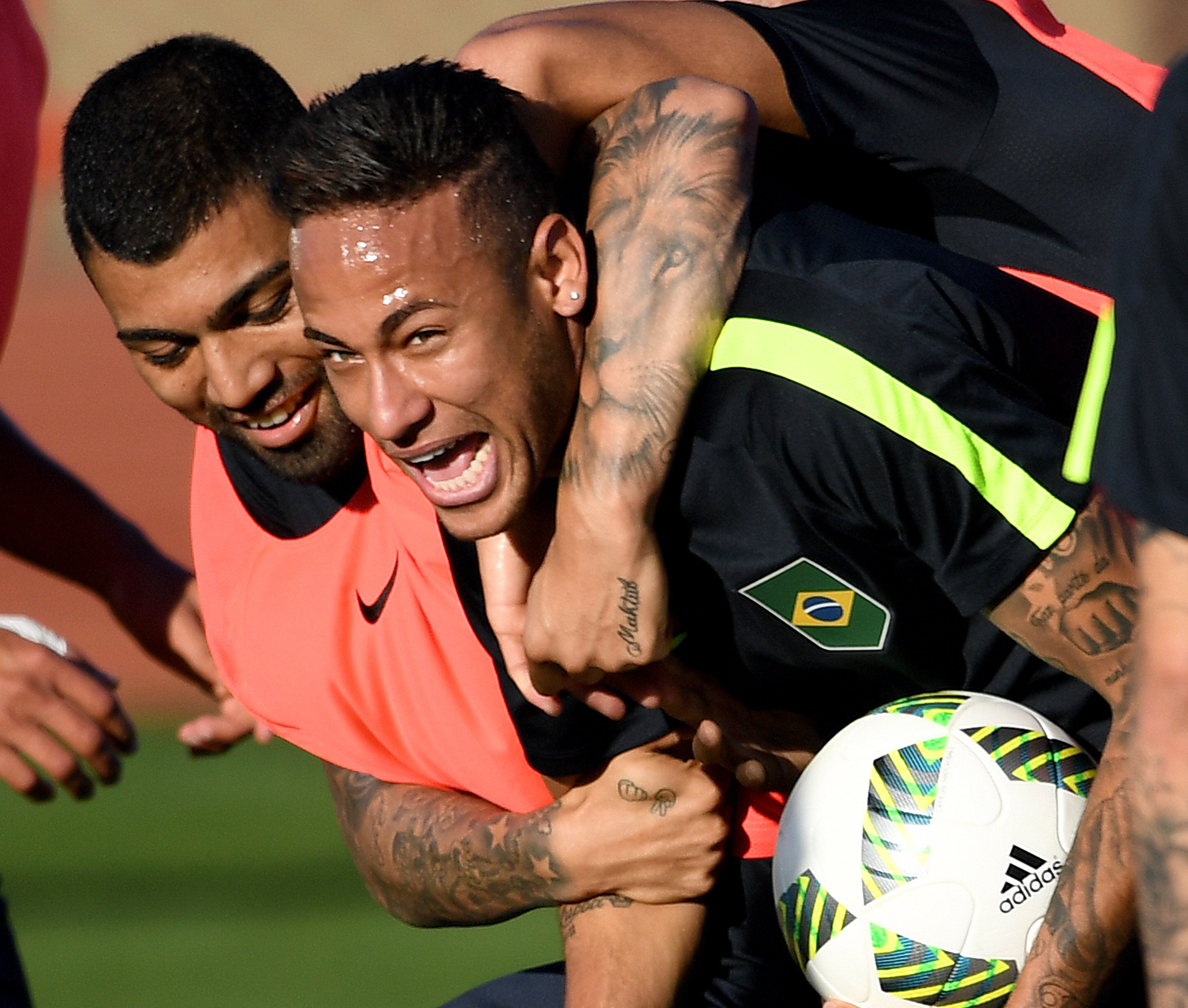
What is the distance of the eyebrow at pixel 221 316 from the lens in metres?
3.79

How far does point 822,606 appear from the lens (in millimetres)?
3270

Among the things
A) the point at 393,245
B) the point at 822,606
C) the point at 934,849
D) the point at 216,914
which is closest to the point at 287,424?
the point at 393,245

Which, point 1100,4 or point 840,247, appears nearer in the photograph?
point 840,247

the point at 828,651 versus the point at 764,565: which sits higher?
the point at 764,565

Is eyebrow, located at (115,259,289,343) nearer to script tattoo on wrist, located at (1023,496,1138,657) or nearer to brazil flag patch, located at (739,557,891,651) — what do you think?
brazil flag patch, located at (739,557,891,651)

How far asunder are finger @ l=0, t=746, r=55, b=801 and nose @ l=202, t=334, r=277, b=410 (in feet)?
2.96

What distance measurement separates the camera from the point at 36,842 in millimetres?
7996

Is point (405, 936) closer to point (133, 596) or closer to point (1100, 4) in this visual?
point (133, 596)

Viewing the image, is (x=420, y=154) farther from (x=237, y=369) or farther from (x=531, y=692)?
(x=531, y=692)

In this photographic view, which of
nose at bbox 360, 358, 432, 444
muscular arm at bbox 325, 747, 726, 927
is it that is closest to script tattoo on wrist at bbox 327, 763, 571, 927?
muscular arm at bbox 325, 747, 726, 927

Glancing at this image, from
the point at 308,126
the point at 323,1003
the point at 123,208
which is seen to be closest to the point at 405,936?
the point at 323,1003

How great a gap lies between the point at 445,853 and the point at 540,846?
369 mm

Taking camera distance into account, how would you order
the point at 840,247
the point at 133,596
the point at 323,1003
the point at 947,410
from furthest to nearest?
the point at 323,1003 → the point at 133,596 → the point at 840,247 → the point at 947,410

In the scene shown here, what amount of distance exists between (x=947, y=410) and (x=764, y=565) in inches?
19.5
